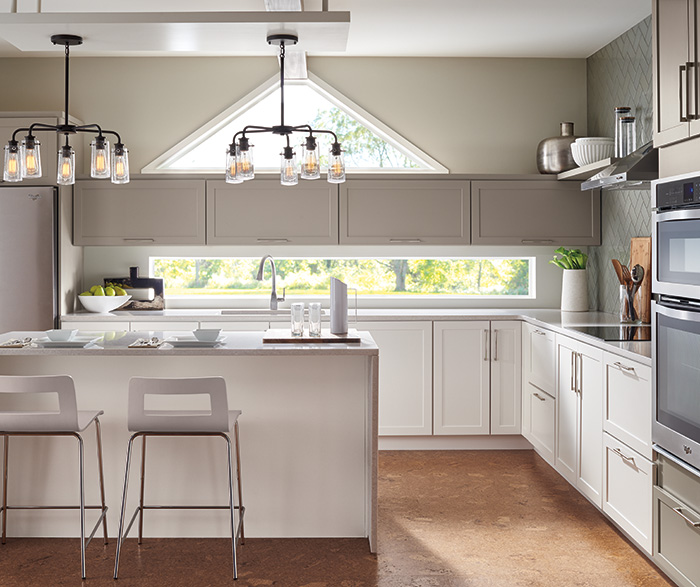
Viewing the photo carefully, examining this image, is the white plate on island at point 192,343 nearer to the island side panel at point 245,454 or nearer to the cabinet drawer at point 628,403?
the island side panel at point 245,454

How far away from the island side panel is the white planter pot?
227cm

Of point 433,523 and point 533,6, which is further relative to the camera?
point 533,6

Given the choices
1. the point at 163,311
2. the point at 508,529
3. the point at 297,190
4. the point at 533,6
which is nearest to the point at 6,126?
the point at 163,311

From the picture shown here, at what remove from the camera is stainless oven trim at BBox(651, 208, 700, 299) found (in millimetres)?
2477

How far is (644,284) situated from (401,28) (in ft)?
7.24

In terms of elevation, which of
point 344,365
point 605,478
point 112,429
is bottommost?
point 605,478

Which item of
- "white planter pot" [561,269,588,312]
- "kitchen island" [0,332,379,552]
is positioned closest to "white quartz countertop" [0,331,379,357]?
"kitchen island" [0,332,379,552]

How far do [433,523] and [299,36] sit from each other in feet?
7.62

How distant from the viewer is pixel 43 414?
9.40 feet

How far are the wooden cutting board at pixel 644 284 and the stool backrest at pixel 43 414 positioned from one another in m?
3.11

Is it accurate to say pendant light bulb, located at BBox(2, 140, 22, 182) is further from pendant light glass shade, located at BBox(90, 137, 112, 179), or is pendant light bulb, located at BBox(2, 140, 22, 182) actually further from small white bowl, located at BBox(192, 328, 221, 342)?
small white bowl, located at BBox(192, 328, 221, 342)

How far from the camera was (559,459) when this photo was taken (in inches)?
159

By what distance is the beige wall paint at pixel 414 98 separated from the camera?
5.36 meters

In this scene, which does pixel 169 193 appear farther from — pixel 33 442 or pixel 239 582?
pixel 239 582
